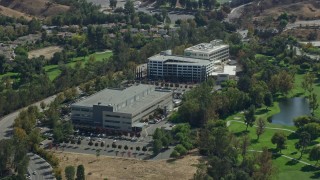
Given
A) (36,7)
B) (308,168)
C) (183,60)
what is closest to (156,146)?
(308,168)

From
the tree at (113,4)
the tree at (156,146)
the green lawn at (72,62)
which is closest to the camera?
the tree at (156,146)

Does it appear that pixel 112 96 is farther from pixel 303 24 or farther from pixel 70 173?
pixel 303 24

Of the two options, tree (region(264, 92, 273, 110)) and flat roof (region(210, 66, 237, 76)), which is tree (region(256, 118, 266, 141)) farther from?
flat roof (region(210, 66, 237, 76))

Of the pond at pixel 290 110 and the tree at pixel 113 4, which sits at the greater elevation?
the tree at pixel 113 4

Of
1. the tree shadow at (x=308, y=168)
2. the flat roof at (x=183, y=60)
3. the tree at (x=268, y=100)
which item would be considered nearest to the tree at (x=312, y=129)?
the tree shadow at (x=308, y=168)

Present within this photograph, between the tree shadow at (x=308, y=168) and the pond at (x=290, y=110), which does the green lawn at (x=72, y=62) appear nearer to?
the pond at (x=290, y=110)

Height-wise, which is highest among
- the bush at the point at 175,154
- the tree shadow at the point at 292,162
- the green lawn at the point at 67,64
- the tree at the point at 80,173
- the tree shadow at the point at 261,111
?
the green lawn at the point at 67,64

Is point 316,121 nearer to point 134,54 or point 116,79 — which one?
point 116,79

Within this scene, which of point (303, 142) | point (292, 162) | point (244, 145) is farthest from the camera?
point (303, 142)
